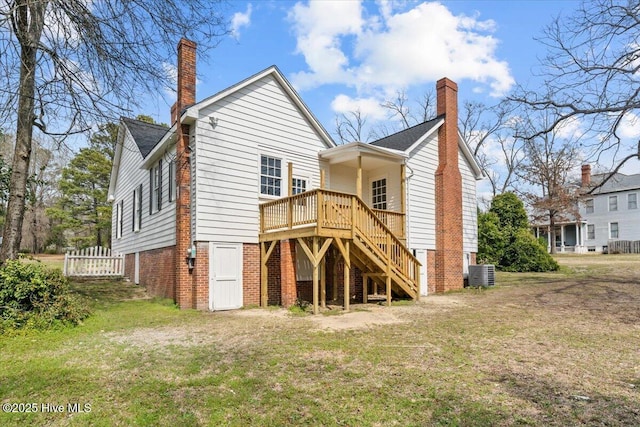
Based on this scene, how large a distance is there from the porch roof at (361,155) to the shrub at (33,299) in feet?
28.9

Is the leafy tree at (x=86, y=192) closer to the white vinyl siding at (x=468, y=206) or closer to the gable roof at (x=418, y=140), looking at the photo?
the gable roof at (x=418, y=140)

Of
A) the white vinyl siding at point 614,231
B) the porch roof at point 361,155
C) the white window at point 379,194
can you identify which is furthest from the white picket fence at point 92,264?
the white vinyl siding at point 614,231

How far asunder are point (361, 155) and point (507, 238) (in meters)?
13.7

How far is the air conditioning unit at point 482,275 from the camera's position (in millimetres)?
16936

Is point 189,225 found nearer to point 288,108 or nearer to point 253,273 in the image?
point 253,273

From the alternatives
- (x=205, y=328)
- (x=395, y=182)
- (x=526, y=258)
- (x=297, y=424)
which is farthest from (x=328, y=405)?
(x=526, y=258)

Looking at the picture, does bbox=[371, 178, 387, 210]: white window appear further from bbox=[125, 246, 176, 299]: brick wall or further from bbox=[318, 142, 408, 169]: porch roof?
bbox=[125, 246, 176, 299]: brick wall

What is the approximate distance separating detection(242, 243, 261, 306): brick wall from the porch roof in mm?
4222

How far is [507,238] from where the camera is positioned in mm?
22984

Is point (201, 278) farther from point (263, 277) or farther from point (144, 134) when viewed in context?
point (144, 134)

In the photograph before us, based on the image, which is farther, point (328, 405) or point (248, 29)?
point (248, 29)

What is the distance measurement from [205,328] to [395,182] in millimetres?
9671

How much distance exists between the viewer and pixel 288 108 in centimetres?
1388

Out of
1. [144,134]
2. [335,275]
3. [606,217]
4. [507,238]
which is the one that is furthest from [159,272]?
[606,217]
